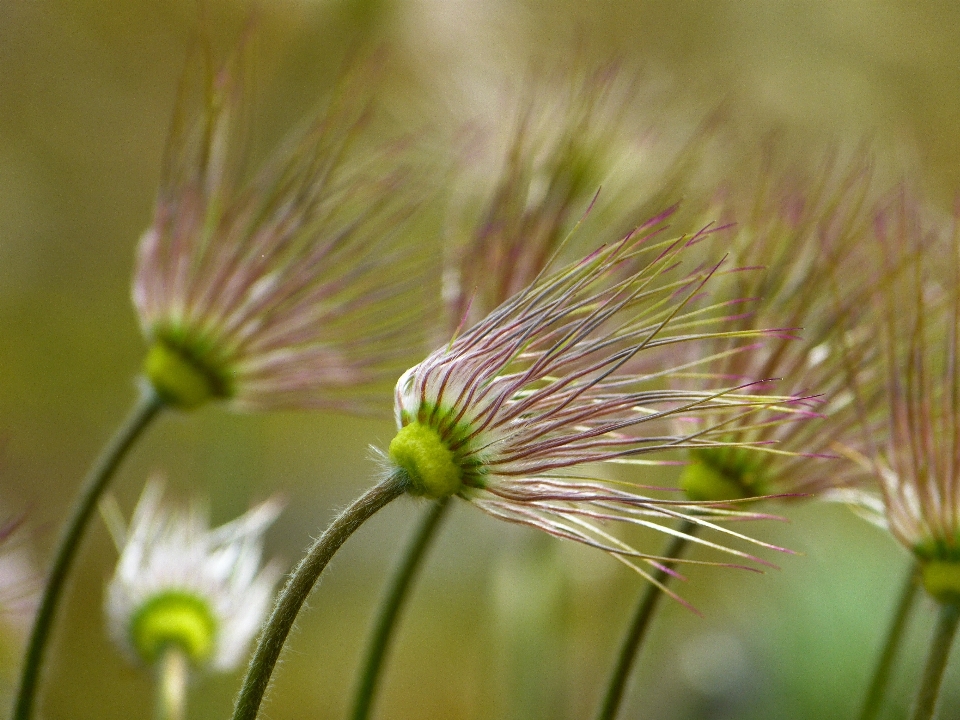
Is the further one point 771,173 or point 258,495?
point 258,495

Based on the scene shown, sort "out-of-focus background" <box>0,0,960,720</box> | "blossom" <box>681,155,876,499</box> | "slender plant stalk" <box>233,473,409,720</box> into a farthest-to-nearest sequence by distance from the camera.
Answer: "out-of-focus background" <box>0,0,960,720</box>, "blossom" <box>681,155,876,499</box>, "slender plant stalk" <box>233,473,409,720</box>

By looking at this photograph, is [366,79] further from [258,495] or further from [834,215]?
[258,495]

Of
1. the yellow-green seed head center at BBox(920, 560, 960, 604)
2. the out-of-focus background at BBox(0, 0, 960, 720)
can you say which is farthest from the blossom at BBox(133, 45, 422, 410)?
the out-of-focus background at BBox(0, 0, 960, 720)

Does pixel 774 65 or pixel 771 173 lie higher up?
pixel 774 65

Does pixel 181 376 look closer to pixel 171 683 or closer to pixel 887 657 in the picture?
pixel 171 683

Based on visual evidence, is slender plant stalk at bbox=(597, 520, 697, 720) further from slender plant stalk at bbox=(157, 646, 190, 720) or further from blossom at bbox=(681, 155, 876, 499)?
slender plant stalk at bbox=(157, 646, 190, 720)

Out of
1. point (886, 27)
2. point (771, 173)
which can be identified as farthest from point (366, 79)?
point (886, 27)
